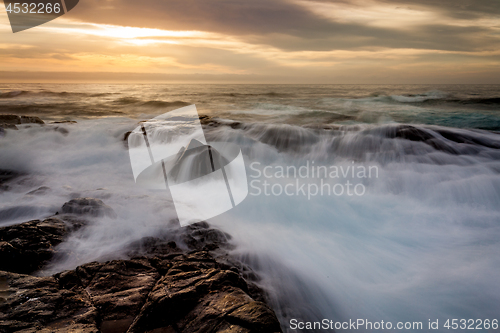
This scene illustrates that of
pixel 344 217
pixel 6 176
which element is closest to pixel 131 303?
pixel 344 217

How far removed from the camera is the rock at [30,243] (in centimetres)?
313

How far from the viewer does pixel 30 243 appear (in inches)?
138

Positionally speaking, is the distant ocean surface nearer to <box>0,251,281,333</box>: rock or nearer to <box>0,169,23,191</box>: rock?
<box>0,169,23,191</box>: rock

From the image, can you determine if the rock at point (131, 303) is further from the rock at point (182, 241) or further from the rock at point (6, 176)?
the rock at point (6, 176)

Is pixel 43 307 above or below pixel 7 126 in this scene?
below

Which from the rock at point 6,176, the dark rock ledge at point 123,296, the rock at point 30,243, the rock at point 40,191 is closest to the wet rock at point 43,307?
the dark rock ledge at point 123,296

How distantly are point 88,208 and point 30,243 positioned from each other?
1253 millimetres

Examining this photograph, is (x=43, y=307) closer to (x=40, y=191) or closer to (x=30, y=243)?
(x=30, y=243)

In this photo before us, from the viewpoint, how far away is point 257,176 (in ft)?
26.9

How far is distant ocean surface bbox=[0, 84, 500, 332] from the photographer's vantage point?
12.3 ft

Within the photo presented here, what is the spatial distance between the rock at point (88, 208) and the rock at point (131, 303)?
1790 millimetres

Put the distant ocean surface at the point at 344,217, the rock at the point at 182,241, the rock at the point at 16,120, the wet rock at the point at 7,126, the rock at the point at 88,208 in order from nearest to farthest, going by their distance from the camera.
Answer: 1. the distant ocean surface at the point at 344,217
2. the rock at the point at 182,241
3. the rock at the point at 88,208
4. the wet rock at the point at 7,126
5. the rock at the point at 16,120

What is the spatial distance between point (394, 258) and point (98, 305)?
176 inches

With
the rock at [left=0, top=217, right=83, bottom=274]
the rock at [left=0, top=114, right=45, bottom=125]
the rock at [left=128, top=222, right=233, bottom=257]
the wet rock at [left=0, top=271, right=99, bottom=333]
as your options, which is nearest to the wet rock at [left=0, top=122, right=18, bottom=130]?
the rock at [left=0, top=114, right=45, bottom=125]
